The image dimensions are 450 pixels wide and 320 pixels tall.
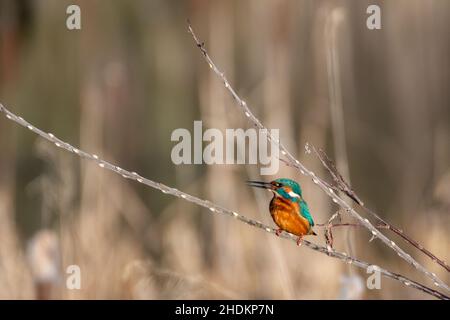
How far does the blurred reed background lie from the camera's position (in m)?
3.18

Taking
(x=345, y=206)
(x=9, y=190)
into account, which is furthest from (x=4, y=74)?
(x=345, y=206)

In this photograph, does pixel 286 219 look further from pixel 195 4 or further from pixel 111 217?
pixel 195 4

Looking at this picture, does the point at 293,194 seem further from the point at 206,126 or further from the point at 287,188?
the point at 206,126

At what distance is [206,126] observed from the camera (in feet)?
12.8

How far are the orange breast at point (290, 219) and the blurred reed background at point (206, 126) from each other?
32 cm

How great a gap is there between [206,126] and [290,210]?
2.18m

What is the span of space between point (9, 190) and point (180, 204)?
0.82 m

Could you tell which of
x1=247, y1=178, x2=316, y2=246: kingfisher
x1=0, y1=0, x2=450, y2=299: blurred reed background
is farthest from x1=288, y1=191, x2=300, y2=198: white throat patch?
x1=0, y1=0, x2=450, y2=299: blurred reed background

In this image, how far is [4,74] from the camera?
4098 millimetres

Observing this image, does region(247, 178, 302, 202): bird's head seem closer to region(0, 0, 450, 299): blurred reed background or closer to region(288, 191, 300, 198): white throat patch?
region(288, 191, 300, 198): white throat patch

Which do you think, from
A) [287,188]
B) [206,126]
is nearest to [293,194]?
[287,188]

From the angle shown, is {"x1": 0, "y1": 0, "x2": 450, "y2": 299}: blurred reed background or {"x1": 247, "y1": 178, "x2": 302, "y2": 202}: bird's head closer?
{"x1": 247, "y1": 178, "x2": 302, "y2": 202}: bird's head

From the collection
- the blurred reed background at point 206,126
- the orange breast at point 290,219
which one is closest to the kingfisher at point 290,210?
the orange breast at point 290,219

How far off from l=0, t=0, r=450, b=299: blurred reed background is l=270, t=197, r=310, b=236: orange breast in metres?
0.32
